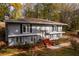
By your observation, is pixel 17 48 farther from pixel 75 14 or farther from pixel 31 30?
pixel 75 14

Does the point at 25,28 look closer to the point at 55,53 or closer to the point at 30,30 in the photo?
the point at 30,30

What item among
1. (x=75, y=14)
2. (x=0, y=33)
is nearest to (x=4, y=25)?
(x=0, y=33)

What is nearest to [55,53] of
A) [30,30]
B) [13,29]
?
[30,30]

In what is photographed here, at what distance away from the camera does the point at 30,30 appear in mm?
2600

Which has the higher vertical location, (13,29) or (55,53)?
(13,29)

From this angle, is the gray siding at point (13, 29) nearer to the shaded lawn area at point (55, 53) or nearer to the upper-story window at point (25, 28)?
the upper-story window at point (25, 28)

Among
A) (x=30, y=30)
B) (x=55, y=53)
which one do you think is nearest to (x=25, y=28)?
(x=30, y=30)

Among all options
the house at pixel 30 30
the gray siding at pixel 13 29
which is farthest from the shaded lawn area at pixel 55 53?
the gray siding at pixel 13 29

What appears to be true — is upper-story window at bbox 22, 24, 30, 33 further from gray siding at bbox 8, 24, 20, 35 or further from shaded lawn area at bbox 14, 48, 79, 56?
shaded lawn area at bbox 14, 48, 79, 56


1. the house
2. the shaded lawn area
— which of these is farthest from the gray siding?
the shaded lawn area

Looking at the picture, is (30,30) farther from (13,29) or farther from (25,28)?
(13,29)

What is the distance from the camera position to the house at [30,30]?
257 cm

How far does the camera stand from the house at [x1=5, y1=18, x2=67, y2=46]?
2.57 metres

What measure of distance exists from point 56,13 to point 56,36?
23cm
